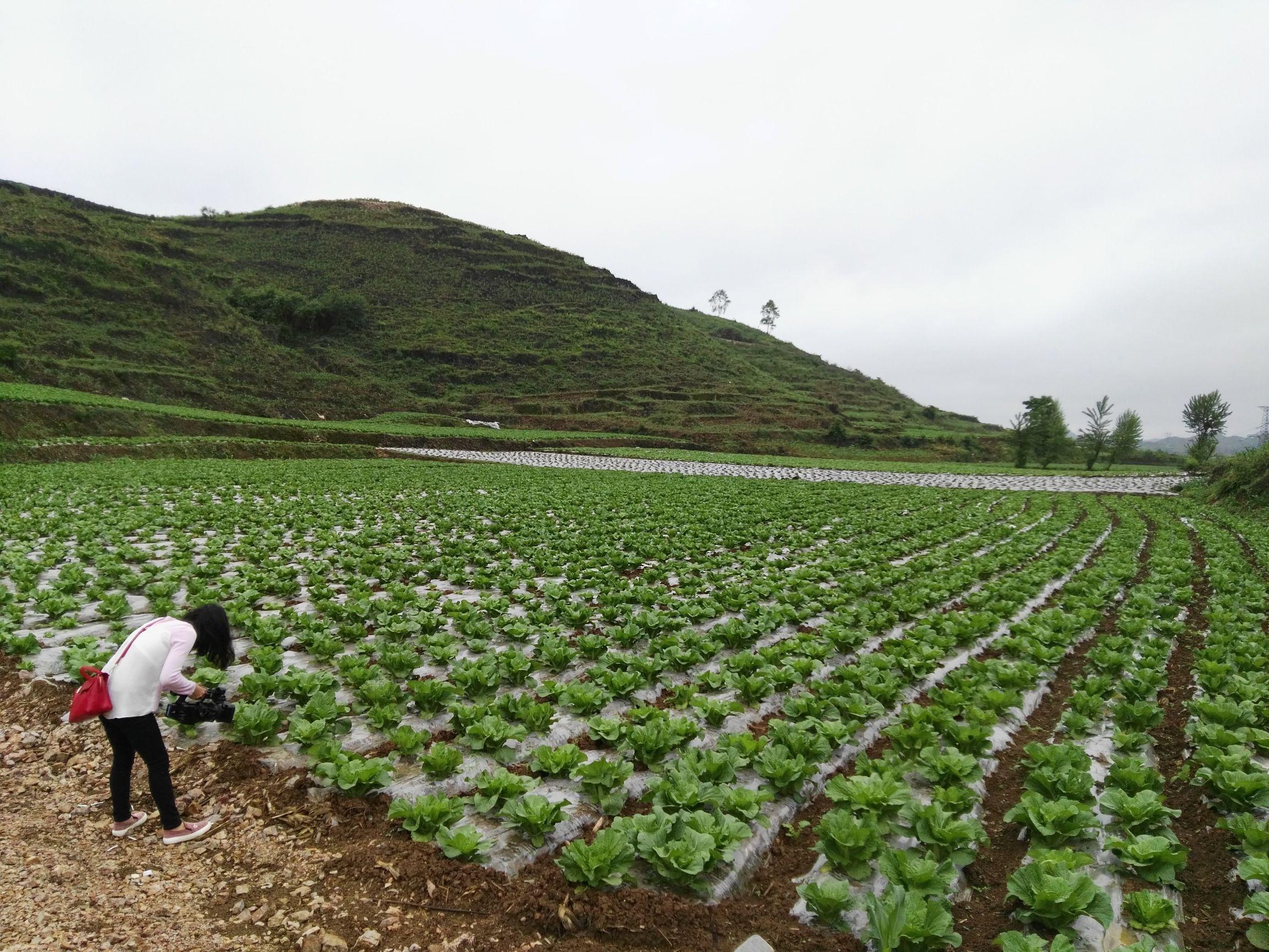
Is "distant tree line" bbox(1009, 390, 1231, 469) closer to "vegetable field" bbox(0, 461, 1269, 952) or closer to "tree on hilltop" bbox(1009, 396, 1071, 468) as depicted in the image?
"tree on hilltop" bbox(1009, 396, 1071, 468)

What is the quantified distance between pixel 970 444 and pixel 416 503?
3104 inches

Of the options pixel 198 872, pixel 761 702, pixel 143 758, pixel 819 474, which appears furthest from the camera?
pixel 819 474

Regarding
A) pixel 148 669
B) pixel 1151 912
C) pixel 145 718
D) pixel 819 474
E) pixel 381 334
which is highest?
pixel 381 334

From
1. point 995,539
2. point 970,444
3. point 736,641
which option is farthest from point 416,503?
point 970,444

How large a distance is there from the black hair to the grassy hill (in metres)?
46.4

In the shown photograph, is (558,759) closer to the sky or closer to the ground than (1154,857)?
closer to the ground

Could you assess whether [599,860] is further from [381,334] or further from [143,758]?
[381,334]

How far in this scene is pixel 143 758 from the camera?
14.5ft

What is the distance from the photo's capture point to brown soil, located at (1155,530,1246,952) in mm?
3719

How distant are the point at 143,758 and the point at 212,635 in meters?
1.00

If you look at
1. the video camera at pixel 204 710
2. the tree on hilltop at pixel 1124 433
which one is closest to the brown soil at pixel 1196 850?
the video camera at pixel 204 710

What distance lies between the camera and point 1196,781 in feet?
16.9

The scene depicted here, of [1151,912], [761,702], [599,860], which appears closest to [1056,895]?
[1151,912]

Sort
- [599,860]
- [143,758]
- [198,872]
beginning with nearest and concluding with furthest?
1. [599,860]
2. [198,872]
3. [143,758]
